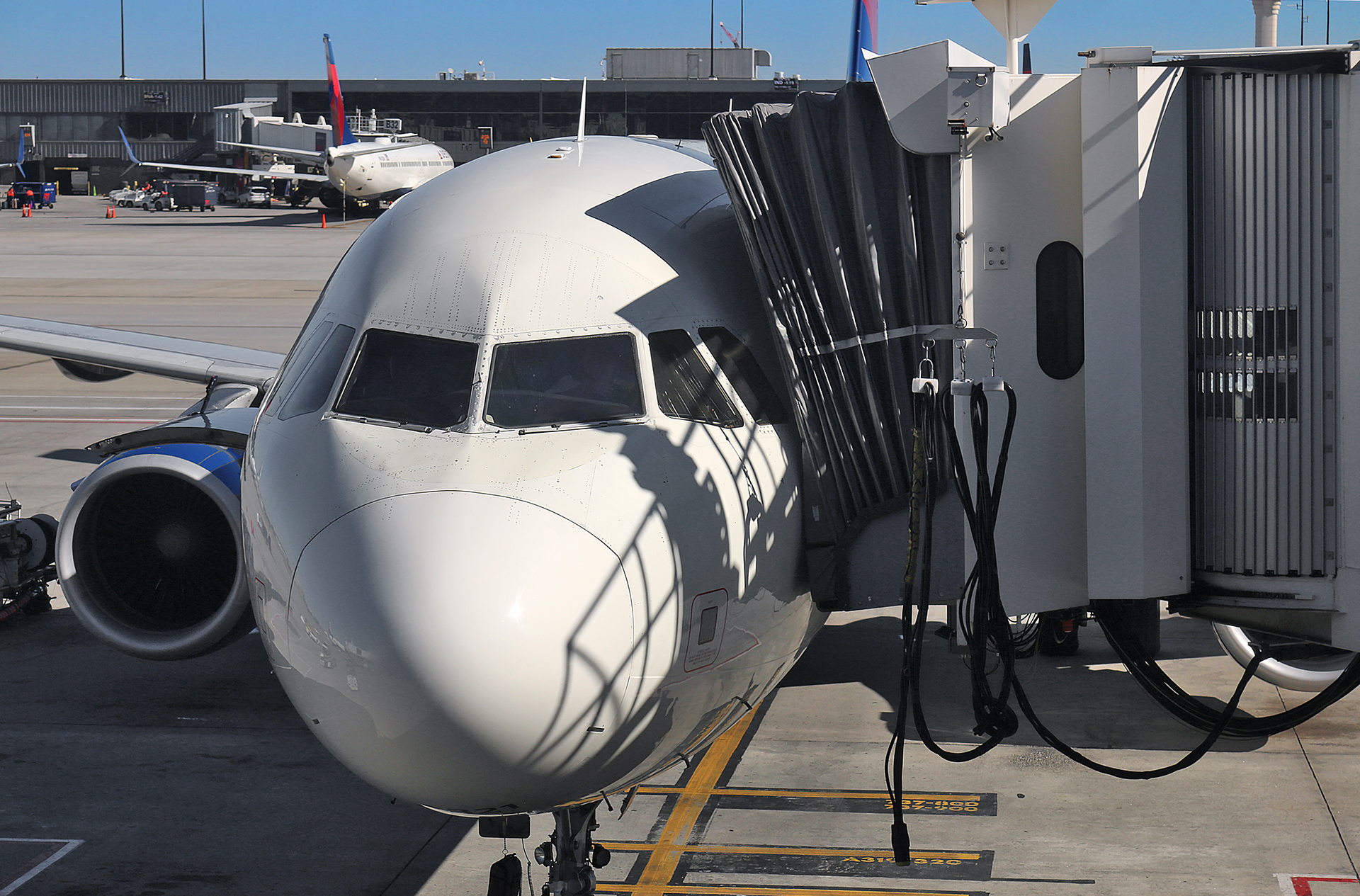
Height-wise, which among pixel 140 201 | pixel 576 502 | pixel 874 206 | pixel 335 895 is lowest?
pixel 335 895

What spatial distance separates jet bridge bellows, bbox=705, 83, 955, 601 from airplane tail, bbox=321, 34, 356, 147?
240 feet

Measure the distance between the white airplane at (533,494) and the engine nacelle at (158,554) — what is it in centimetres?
287

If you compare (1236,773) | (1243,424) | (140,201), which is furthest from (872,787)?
(140,201)

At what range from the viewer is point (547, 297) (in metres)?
7.25

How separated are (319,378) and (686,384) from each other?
196 cm

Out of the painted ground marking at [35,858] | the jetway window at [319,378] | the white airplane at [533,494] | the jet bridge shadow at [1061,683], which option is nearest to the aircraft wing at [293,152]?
the jet bridge shadow at [1061,683]

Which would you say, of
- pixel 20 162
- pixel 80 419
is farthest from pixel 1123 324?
pixel 20 162

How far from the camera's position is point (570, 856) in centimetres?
738

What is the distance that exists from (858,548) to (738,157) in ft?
7.85

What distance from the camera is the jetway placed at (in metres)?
7.20

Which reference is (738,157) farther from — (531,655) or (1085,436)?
(531,655)

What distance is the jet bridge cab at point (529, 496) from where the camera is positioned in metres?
5.72

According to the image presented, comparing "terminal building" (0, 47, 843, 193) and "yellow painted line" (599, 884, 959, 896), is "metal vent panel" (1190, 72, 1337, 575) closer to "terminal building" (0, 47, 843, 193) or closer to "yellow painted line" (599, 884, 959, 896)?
"yellow painted line" (599, 884, 959, 896)

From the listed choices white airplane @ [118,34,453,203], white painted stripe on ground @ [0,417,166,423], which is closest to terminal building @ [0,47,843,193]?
white airplane @ [118,34,453,203]
